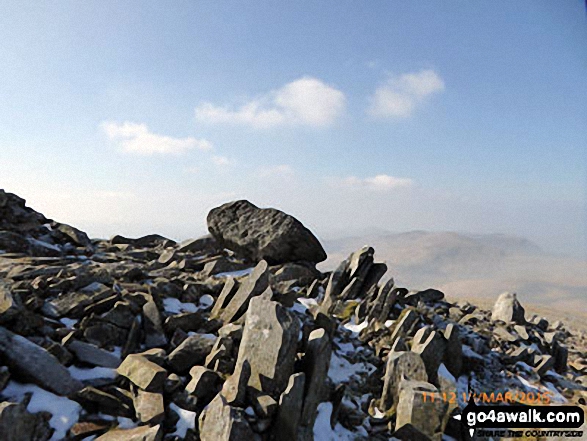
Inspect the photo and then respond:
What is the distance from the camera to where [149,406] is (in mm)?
8914

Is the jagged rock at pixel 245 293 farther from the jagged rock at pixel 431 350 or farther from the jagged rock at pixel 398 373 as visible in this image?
the jagged rock at pixel 431 350

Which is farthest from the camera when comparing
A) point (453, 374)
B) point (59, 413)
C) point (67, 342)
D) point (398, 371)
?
point (453, 374)

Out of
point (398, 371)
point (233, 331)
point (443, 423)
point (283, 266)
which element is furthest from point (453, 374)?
point (283, 266)

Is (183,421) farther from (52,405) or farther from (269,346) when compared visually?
(52,405)

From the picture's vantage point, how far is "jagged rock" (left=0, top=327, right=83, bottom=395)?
890 cm

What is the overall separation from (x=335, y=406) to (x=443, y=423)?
3.40m

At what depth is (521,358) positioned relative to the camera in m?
18.3

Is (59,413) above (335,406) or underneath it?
above

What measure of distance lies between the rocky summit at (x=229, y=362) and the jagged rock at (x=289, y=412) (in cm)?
3

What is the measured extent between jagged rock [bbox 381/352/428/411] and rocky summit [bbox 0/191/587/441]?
47mm

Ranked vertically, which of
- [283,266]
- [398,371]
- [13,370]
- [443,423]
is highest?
[283,266]

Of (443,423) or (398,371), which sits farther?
(398,371)

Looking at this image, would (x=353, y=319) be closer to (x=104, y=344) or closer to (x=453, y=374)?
(x=453, y=374)

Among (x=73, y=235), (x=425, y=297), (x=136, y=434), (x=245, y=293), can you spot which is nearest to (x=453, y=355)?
(x=245, y=293)
